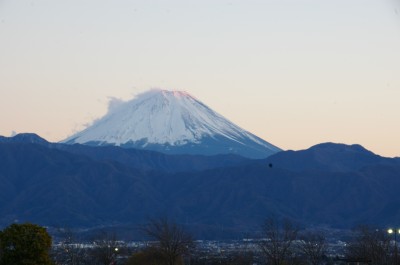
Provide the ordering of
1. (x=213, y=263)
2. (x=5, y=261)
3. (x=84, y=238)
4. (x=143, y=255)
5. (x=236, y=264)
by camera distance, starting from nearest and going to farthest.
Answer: (x=5, y=261) < (x=143, y=255) < (x=236, y=264) < (x=213, y=263) < (x=84, y=238)

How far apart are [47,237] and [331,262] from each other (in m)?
51.5

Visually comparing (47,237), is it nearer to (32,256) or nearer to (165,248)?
(32,256)

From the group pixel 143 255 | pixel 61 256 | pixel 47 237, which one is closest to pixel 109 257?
pixel 143 255

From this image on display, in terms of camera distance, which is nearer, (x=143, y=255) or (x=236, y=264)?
(x=143, y=255)

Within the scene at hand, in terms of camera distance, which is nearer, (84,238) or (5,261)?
(5,261)

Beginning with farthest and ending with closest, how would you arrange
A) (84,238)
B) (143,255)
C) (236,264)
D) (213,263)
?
1. (84,238)
2. (213,263)
3. (236,264)
4. (143,255)

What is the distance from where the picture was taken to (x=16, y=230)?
50.5 m

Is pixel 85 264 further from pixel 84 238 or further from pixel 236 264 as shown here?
pixel 84 238

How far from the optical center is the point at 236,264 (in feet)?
277

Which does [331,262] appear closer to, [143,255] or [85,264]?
[85,264]

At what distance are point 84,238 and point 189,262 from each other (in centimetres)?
10811

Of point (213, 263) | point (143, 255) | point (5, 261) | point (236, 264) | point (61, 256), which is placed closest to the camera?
point (5, 261)

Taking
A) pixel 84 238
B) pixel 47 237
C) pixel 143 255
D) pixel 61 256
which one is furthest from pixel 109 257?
pixel 84 238

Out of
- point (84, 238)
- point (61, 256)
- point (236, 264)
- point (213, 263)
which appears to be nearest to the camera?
point (236, 264)
